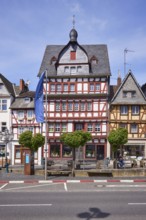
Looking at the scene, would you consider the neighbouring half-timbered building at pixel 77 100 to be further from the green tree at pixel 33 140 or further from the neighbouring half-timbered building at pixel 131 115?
the green tree at pixel 33 140

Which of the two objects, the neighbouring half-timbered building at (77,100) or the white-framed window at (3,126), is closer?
the neighbouring half-timbered building at (77,100)

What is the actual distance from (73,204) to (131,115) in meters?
29.7

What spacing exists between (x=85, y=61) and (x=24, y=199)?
1200 inches

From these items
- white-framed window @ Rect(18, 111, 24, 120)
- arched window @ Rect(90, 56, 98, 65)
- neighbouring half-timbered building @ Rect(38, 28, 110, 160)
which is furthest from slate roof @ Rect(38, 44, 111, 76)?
white-framed window @ Rect(18, 111, 24, 120)

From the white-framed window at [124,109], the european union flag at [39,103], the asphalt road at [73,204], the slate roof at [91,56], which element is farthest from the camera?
the slate roof at [91,56]

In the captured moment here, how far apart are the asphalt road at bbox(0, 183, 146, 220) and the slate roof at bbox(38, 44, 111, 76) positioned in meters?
26.3

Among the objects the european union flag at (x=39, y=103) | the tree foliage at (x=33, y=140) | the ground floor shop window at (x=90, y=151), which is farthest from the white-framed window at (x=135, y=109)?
the european union flag at (x=39, y=103)

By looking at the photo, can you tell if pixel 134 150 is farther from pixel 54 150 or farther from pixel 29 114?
pixel 29 114

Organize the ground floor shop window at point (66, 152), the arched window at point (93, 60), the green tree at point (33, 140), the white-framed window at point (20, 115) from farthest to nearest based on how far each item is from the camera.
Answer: the arched window at point (93, 60) → the white-framed window at point (20, 115) → the ground floor shop window at point (66, 152) → the green tree at point (33, 140)

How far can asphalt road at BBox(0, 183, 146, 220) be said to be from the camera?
10.7 m

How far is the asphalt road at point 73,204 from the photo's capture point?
1070cm

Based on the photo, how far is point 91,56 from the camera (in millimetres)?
44312

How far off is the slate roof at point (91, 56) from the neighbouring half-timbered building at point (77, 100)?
0.46 feet

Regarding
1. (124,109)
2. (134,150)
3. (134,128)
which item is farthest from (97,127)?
(134,150)
